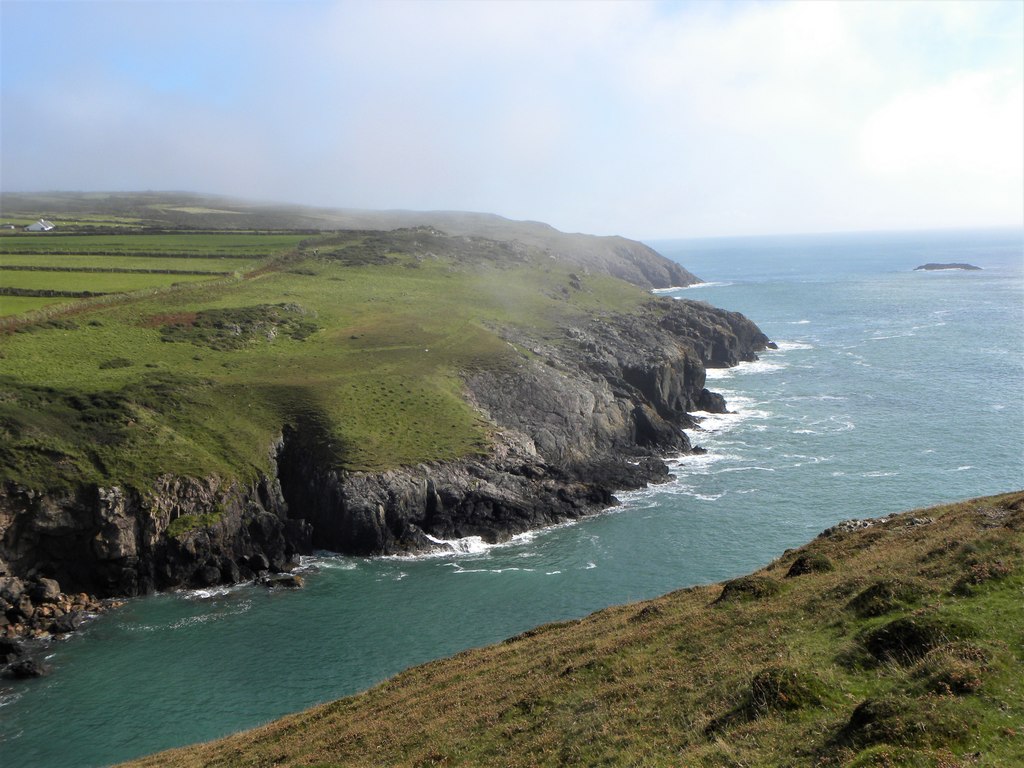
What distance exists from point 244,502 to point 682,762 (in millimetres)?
55389

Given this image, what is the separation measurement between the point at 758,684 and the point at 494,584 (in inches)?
1635


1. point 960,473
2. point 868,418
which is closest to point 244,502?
point 960,473

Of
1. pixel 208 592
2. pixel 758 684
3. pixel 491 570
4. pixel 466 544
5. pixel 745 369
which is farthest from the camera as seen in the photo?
pixel 745 369

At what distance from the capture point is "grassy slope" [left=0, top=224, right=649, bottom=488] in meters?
65.4

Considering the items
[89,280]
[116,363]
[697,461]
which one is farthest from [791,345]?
[89,280]

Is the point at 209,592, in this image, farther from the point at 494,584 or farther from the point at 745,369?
the point at 745,369

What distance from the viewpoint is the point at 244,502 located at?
66.0m

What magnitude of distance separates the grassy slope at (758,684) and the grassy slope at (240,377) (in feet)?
120

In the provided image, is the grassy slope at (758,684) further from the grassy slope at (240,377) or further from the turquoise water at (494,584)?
the grassy slope at (240,377)

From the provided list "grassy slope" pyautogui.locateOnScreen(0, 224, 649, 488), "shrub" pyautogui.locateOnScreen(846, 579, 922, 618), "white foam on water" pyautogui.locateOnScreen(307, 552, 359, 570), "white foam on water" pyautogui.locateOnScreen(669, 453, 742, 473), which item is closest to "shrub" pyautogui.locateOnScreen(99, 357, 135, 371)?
"grassy slope" pyautogui.locateOnScreen(0, 224, 649, 488)

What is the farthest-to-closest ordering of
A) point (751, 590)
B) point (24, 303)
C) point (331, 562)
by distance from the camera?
point (24, 303)
point (331, 562)
point (751, 590)

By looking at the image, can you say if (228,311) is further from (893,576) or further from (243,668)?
(893,576)

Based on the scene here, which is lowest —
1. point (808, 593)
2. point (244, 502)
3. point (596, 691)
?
point (244, 502)

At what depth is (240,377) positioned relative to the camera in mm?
82312
